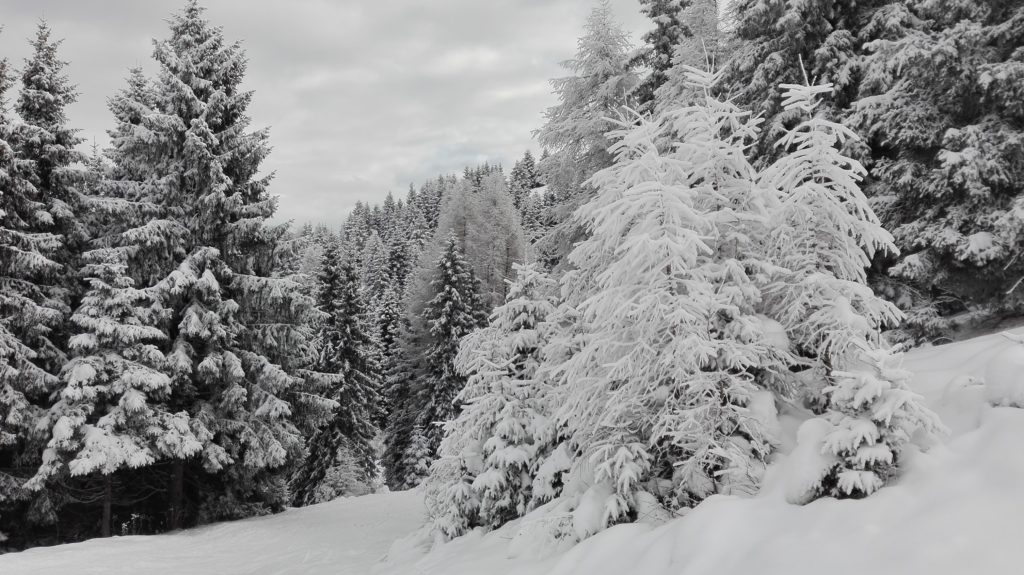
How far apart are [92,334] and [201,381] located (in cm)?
296

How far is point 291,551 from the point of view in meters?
12.2

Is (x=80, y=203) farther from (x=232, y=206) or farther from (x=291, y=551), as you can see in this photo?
(x=291, y=551)

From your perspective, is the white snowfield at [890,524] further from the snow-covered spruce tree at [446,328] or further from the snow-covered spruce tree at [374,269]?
the snow-covered spruce tree at [374,269]

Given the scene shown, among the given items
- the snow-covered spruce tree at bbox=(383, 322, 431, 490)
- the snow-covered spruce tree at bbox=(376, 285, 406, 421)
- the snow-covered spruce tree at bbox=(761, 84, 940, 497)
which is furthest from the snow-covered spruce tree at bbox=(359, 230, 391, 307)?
the snow-covered spruce tree at bbox=(761, 84, 940, 497)

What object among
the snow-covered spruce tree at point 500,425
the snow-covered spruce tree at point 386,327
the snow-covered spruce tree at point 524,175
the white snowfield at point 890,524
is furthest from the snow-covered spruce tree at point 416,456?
the snow-covered spruce tree at point 524,175

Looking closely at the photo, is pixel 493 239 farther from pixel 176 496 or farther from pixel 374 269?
pixel 374 269

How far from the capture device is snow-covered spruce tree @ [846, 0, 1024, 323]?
7867 millimetres

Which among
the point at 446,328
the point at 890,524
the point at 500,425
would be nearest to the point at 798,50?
the point at 500,425

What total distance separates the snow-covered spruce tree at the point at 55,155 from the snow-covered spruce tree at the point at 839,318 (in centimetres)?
1694

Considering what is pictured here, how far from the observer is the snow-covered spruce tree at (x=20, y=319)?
513 inches

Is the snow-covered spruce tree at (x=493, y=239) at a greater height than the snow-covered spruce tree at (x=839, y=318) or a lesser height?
greater

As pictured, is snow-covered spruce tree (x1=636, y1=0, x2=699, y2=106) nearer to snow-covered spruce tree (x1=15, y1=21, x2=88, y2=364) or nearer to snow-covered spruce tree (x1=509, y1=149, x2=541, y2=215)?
snow-covered spruce tree (x1=15, y1=21, x2=88, y2=364)

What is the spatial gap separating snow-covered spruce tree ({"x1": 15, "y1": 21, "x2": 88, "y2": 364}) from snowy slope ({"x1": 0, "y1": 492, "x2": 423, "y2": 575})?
5.68 m

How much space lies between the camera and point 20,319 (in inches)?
537
